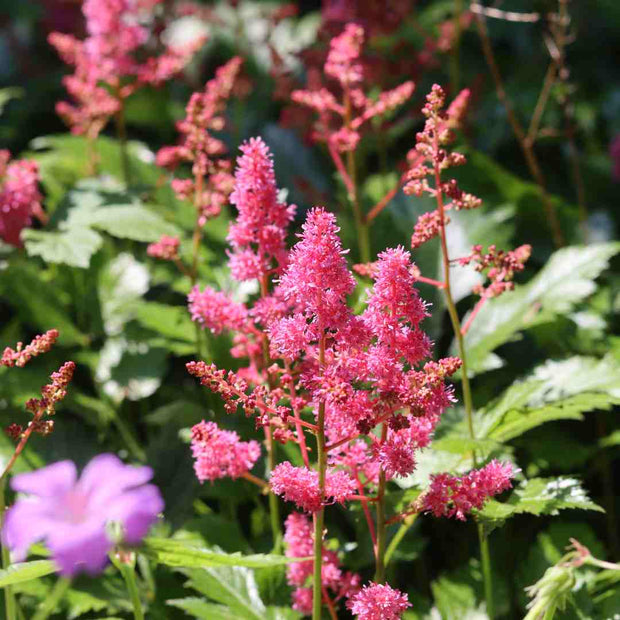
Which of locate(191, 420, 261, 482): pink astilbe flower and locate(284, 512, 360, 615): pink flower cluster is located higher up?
locate(191, 420, 261, 482): pink astilbe flower

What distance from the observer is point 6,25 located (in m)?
3.69

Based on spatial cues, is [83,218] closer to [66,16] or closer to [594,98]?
Result: [66,16]

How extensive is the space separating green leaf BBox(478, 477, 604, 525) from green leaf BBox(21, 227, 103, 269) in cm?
94

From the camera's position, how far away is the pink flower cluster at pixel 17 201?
1.84 m

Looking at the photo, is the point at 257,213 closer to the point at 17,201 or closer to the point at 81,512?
the point at 81,512

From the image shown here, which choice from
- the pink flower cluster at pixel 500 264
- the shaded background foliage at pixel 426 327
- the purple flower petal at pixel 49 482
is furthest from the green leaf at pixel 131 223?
the purple flower petal at pixel 49 482

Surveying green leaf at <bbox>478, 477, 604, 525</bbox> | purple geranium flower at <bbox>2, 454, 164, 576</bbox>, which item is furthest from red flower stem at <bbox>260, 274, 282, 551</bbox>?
purple geranium flower at <bbox>2, 454, 164, 576</bbox>

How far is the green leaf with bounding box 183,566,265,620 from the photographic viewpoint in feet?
4.36

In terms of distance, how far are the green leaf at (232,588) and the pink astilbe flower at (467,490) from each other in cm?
40

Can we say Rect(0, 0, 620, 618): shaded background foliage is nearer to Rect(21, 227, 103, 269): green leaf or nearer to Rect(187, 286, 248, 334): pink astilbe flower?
Rect(21, 227, 103, 269): green leaf

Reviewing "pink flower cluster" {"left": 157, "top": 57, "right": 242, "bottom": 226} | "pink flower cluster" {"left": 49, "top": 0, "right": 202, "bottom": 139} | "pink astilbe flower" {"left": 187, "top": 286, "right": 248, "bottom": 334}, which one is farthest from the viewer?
"pink flower cluster" {"left": 49, "top": 0, "right": 202, "bottom": 139}

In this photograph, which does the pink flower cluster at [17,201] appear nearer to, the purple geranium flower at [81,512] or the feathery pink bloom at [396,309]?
the feathery pink bloom at [396,309]

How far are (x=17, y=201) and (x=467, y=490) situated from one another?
1202 millimetres

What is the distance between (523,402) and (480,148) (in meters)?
1.72
